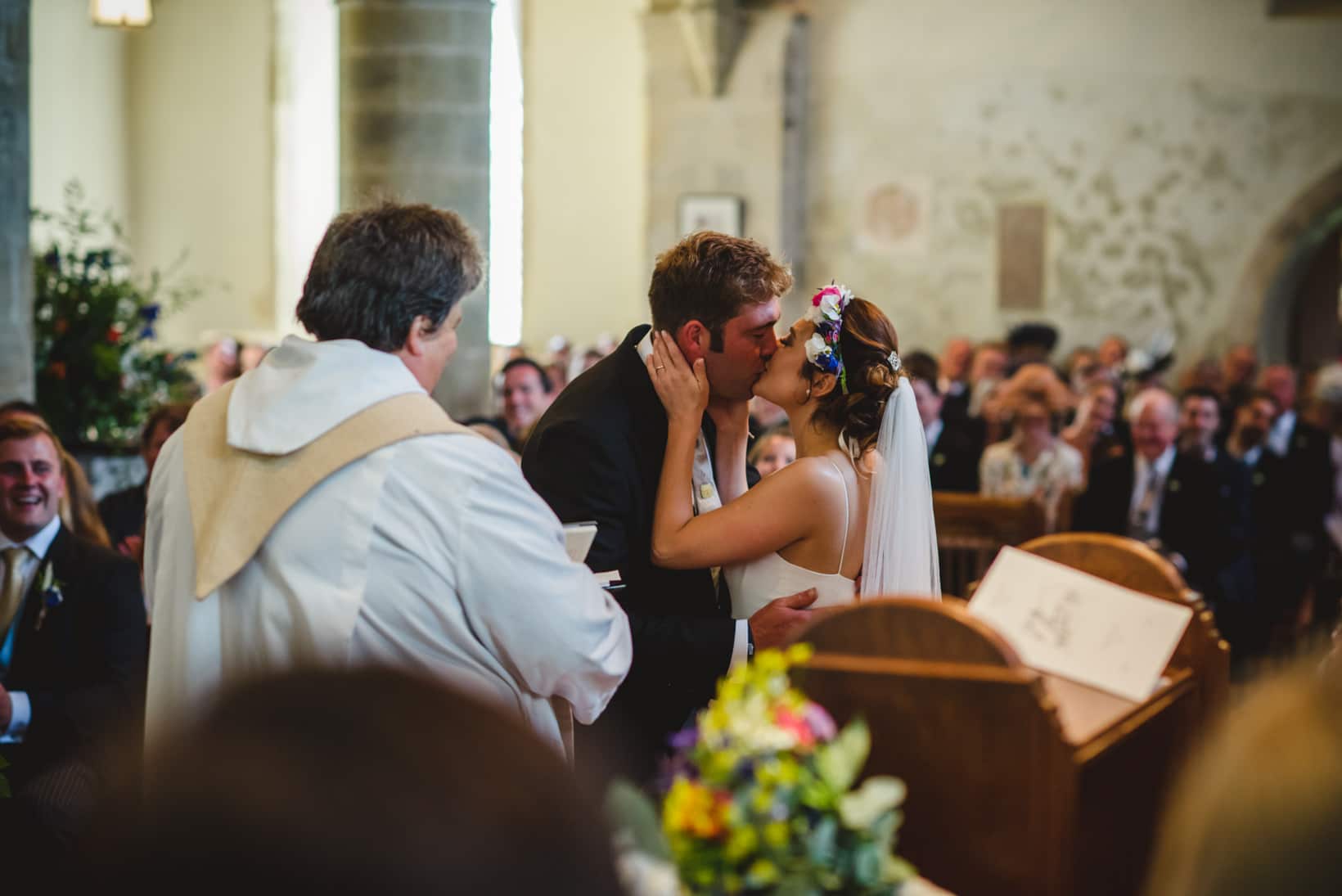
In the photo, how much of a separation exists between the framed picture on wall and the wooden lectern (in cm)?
1187

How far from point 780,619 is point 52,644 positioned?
2.05 meters

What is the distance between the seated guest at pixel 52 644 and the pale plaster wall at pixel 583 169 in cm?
1032

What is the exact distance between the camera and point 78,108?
14438 mm

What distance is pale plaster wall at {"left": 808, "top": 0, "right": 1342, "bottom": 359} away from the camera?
12.9 m

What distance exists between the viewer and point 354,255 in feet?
7.07

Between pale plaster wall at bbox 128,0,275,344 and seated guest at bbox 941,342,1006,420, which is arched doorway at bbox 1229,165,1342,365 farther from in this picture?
pale plaster wall at bbox 128,0,275,344

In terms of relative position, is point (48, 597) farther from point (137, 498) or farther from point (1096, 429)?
point (1096, 429)

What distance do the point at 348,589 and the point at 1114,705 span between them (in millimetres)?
992

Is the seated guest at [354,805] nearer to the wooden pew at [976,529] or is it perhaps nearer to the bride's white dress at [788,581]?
the bride's white dress at [788,581]

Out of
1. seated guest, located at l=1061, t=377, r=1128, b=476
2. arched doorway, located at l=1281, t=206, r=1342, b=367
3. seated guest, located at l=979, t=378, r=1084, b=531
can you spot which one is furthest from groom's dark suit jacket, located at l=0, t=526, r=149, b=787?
arched doorway, located at l=1281, t=206, r=1342, b=367

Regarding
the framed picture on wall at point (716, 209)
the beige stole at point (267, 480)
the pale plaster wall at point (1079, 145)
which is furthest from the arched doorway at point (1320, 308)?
the beige stole at point (267, 480)

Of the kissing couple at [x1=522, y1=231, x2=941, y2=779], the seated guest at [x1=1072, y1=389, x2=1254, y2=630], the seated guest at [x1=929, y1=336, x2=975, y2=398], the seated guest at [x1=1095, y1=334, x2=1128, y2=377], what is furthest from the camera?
the seated guest at [x1=1095, y1=334, x2=1128, y2=377]

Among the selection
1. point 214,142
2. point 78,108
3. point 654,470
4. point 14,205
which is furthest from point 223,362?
point 654,470

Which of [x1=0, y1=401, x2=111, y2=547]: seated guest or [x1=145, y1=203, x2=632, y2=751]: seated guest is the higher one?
[x1=145, y1=203, x2=632, y2=751]: seated guest
